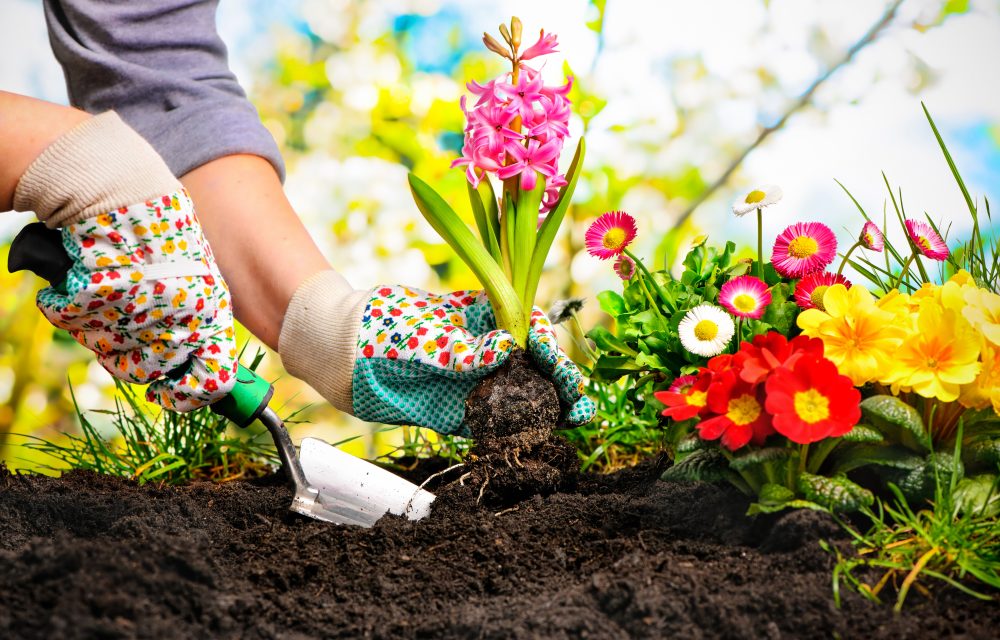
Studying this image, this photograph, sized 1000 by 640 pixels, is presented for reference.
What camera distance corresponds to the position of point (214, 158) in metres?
1.57

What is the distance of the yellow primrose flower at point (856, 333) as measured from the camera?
94cm

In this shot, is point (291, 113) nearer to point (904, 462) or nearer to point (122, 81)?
point (122, 81)

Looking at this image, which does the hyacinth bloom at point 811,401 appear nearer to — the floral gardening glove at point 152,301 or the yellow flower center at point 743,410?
the yellow flower center at point 743,410

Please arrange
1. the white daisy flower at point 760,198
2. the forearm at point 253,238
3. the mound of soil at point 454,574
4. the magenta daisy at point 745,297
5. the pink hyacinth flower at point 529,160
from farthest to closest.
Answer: the forearm at point 253,238 < the pink hyacinth flower at point 529,160 < the white daisy flower at point 760,198 < the magenta daisy at point 745,297 < the mound of soil at point 454,574

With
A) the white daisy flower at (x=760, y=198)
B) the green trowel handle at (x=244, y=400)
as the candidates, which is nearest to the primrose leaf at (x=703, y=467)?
the white daisy flower at (x=760, y=198)

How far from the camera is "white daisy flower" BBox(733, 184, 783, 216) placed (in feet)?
3.78

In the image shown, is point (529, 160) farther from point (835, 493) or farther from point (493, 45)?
point (835, 493)

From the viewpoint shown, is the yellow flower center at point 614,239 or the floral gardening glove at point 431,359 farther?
the floral gardening glove at point 431,359

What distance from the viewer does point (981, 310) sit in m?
0.93

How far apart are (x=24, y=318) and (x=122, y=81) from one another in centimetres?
85

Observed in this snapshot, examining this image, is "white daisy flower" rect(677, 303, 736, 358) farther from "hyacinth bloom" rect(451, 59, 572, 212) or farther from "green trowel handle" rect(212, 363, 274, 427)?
"green trowel handle" rect(212, 363, 274, 427)

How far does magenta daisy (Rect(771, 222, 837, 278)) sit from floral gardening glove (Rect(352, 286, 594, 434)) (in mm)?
379

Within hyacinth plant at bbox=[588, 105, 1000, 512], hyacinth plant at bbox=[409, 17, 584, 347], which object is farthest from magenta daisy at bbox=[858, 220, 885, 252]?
hyacinth plant at bbox=[409, 17, 584, 347]

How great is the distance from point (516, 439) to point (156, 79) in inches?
38.5
